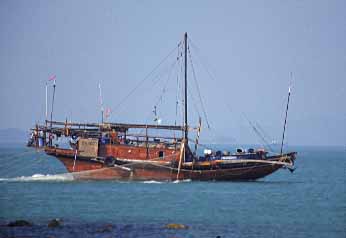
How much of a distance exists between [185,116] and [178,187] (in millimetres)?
6490

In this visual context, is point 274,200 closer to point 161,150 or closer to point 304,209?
point 304,209

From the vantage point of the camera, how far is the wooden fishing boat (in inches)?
2459

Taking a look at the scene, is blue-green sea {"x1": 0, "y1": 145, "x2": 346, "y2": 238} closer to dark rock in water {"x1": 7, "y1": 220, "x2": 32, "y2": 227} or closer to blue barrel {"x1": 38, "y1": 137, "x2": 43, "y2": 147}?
dark rock in water {"x1": 7, "y1": 220, "x2": 32, "y2": 227}

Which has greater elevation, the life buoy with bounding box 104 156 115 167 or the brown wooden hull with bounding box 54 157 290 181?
the life buoy with bounding box 104 156 115 167

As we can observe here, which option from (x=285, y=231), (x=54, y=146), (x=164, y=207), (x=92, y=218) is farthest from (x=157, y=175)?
(x=285, y=231)

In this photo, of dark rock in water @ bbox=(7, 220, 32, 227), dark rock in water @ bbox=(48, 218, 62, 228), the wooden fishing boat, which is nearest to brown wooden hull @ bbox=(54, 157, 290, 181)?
the wooden fishing boat

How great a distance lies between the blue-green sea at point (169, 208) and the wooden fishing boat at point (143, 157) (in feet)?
3.00

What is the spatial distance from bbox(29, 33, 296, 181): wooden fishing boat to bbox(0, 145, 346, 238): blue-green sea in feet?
3.00

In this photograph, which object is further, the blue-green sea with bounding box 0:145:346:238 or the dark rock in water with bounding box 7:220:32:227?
the dark rock in water with bounding box 7:220:32:227

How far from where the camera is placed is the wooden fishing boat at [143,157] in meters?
62.5

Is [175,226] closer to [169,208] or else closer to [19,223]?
[19,223]

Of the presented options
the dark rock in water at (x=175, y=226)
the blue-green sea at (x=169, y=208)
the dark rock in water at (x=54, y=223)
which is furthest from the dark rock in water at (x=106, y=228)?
the dark rock in water at (x=175, y=226)

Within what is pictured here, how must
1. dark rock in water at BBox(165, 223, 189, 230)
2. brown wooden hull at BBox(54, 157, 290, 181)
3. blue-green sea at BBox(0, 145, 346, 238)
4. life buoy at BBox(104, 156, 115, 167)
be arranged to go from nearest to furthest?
1. blue-green sea at BBox(0, 145, 346, 238)
2. dark rock in water at BBox(165, 223, 189, 230)
3. life buoy at BBox(104, 156, 115, 167)
4. brown wooden hull at BBox(54, 157, 290, 181)

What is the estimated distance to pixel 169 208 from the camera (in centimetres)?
4947
